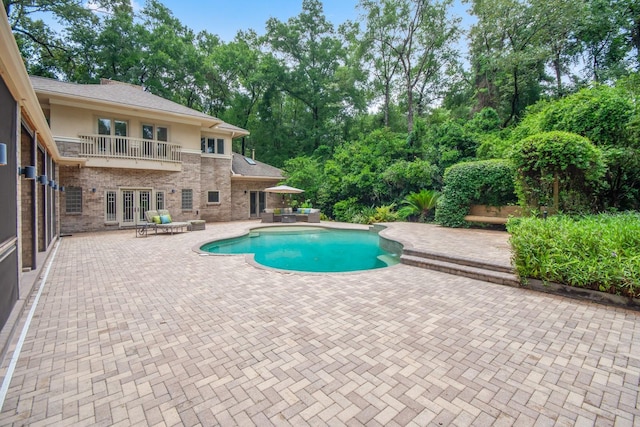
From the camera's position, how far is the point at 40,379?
7.94 feet

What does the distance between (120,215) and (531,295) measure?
14.9m

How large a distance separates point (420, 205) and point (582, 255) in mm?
9668

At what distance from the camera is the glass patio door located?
13141mm

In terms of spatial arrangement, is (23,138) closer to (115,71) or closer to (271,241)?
(271,241)

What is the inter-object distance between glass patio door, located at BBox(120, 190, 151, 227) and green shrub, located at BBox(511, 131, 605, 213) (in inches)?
579

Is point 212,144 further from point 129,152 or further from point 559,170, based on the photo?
point 559,170

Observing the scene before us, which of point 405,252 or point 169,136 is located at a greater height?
point 169,136

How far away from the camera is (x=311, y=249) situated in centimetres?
985

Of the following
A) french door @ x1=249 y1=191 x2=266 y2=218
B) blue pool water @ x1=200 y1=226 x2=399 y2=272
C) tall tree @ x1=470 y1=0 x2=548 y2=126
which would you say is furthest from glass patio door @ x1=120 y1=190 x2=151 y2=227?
tall tree @ x1=470 y1=0 x2=548 y2=126

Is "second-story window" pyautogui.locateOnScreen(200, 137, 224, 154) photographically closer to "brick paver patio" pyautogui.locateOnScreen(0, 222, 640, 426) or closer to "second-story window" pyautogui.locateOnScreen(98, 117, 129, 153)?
"second-story window" pyautogui.locateOnScreen(98, 117, 129, 153)

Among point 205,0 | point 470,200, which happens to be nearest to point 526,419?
point 470,200

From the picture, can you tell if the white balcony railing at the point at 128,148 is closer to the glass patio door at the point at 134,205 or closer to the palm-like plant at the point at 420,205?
the glass patio door at the point at 134,205

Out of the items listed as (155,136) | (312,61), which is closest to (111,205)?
(155,136)

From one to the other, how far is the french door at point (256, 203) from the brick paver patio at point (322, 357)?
13454 mm
